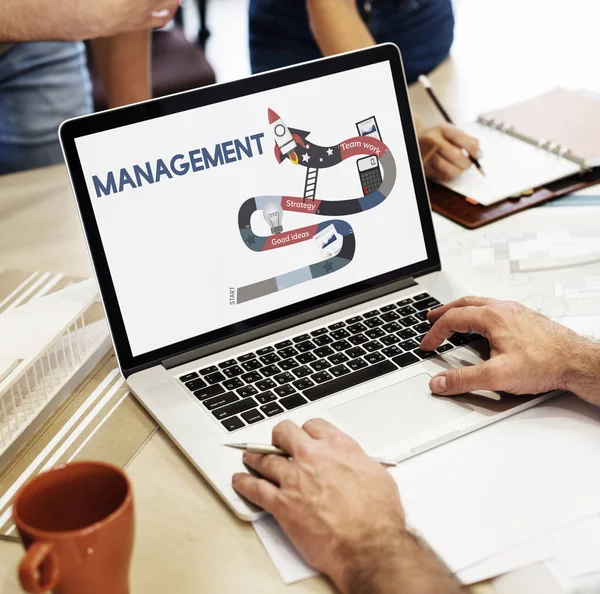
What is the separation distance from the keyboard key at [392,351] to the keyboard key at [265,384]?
5.4 inches

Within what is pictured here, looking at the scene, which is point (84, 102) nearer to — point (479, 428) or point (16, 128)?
point (16, 128)

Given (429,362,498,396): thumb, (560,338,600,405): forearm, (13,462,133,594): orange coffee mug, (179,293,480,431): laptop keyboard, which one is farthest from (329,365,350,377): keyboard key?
(13,462,133,594): orange coffee mug

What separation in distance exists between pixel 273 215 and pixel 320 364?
0.19 metres

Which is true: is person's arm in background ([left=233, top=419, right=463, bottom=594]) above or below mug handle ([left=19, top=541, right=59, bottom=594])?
below

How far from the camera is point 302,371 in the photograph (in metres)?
0.88

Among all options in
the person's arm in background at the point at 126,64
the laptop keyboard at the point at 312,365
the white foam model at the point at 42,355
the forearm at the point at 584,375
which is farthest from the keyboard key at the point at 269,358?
the person's arm in background at the point at 126,64

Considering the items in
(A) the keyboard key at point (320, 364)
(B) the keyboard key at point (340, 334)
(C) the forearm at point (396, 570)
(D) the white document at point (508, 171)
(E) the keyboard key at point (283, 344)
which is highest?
(D) the white document at point (508, 171)

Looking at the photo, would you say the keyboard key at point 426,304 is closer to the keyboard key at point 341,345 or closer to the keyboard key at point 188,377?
the keyboard key at point 341,345

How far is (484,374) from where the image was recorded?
82 centimetres

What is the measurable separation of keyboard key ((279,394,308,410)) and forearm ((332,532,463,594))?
0.21 meters

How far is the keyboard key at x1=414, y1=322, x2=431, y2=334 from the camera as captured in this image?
94 centimetres

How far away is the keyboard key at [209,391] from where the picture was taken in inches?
33.4

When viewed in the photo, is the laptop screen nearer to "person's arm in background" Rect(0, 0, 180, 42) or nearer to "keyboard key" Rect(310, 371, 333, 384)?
"keyboard key" Rect(310, 371, 333, 384)

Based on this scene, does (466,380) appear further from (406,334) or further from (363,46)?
(363,46)
